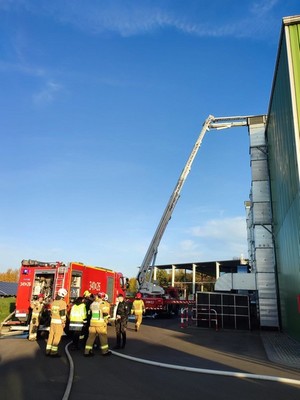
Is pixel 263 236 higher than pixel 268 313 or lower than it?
higher

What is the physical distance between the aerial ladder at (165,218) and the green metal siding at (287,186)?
19.5ft

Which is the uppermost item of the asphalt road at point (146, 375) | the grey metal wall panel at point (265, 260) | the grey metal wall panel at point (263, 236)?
the grey metal wall panel at point (263, 236)

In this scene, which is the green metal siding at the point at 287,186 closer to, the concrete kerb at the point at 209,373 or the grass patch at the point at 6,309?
the concrete kerb at the point at 209,373

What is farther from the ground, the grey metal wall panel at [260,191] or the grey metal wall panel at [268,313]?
the grey metal wall panel at [260,191]

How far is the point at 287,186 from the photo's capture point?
1482cm

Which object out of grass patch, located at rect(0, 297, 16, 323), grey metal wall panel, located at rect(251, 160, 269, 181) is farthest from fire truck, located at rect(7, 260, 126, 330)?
grey metal wall panel, located at rect(251, 160, 269, 181)

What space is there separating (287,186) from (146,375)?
33.5ft

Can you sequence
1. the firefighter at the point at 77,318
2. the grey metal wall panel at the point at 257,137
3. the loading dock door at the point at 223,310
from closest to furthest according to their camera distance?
1. the firefighter at the point at 77,318
2. the loading dock door at the point at 223,310
3. the grey metal wall panel at the point at 257,137

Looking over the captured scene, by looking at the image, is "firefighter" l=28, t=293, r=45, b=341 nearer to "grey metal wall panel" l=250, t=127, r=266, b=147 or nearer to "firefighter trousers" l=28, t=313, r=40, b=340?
"firefighter trousers" l=28, t=313, r=40, b=340

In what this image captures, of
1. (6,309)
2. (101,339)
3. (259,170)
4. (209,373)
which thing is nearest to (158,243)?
(259,170)

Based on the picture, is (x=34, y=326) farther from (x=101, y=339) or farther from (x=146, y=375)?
(x=146, y=375)

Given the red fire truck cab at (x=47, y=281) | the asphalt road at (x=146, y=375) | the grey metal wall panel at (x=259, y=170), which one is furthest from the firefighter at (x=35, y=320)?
the grey metal wall panel at (x=259, y=170)

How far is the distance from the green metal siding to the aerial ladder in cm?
594

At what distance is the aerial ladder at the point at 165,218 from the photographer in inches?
923
